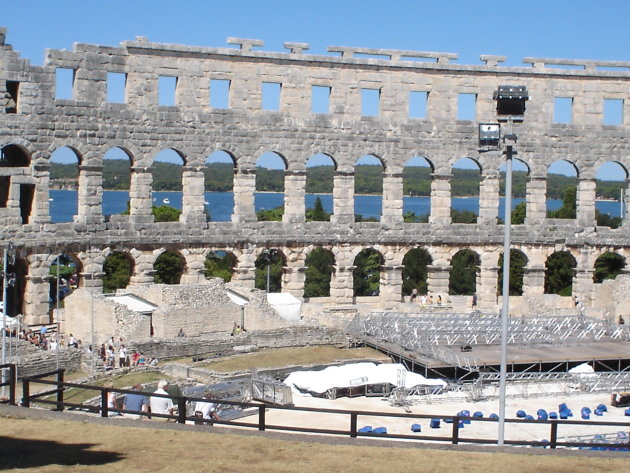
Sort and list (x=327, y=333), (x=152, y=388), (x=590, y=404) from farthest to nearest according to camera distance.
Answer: (x=327, y=333), (x=590, y=404), (x=152, y=388)

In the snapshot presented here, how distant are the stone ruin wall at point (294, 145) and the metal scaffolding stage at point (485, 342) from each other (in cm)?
476

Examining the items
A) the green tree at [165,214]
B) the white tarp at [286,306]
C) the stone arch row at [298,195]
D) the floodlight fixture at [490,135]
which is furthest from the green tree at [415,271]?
the floodlight fixture at [490,135]

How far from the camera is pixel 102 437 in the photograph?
17109 mm

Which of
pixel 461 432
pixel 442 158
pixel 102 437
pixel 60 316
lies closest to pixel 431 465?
pixel 102 437

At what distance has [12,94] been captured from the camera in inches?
1590

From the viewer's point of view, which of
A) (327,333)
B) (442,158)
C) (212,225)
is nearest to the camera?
(327,333)

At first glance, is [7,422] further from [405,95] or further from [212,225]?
[405,95]

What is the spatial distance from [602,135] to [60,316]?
24349 millimetres

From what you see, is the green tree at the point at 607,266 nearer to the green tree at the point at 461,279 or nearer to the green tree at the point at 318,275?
the green tree at the point at 461,279

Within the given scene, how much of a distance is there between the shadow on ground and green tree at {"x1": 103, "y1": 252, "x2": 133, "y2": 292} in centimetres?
4991

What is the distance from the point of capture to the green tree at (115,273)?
66375mm

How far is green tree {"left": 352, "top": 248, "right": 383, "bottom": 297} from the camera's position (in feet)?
268

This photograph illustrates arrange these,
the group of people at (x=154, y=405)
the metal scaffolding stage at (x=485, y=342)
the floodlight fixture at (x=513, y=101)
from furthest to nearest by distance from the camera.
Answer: the metal scaffolding stage at (x=485, y=342), the group of people at (x=154, y=405), the floodlight fixture at (x=513, y=101)

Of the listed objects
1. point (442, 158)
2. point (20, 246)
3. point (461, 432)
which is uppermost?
point (442, 158)
